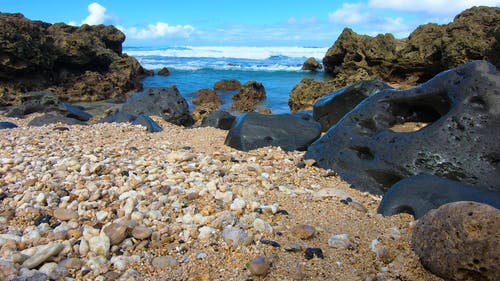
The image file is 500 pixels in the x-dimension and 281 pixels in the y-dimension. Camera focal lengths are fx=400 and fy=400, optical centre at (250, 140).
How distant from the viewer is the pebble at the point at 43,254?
2453 mm

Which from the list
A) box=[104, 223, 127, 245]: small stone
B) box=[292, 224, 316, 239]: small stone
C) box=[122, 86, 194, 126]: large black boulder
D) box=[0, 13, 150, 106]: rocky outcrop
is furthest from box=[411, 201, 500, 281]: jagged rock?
box=[0, 13, 150, 106]: rocky outcrop

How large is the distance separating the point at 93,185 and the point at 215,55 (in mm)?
54346

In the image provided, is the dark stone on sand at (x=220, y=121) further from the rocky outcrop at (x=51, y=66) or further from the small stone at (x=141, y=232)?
the rocky outcrop at (x=51, y=66)

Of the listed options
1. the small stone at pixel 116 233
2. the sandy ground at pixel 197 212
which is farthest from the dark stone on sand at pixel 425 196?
the small stone at pixel 116 233

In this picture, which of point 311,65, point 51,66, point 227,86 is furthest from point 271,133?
point 311,65

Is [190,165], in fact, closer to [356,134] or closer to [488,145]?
[356,134]

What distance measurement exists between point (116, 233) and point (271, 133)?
3660mm

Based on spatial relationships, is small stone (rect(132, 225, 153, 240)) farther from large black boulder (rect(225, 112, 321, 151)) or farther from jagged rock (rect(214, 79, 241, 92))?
jagged rock (rect(214, 79, 241, 92))

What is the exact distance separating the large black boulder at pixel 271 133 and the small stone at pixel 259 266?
3.44 metres

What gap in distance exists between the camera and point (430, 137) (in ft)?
14.3

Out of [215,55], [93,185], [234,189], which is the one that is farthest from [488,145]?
[215,55]

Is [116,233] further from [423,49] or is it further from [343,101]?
[423,49]

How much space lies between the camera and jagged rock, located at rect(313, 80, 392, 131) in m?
7.80

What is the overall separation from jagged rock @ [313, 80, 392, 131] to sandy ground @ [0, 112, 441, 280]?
9.34ft
